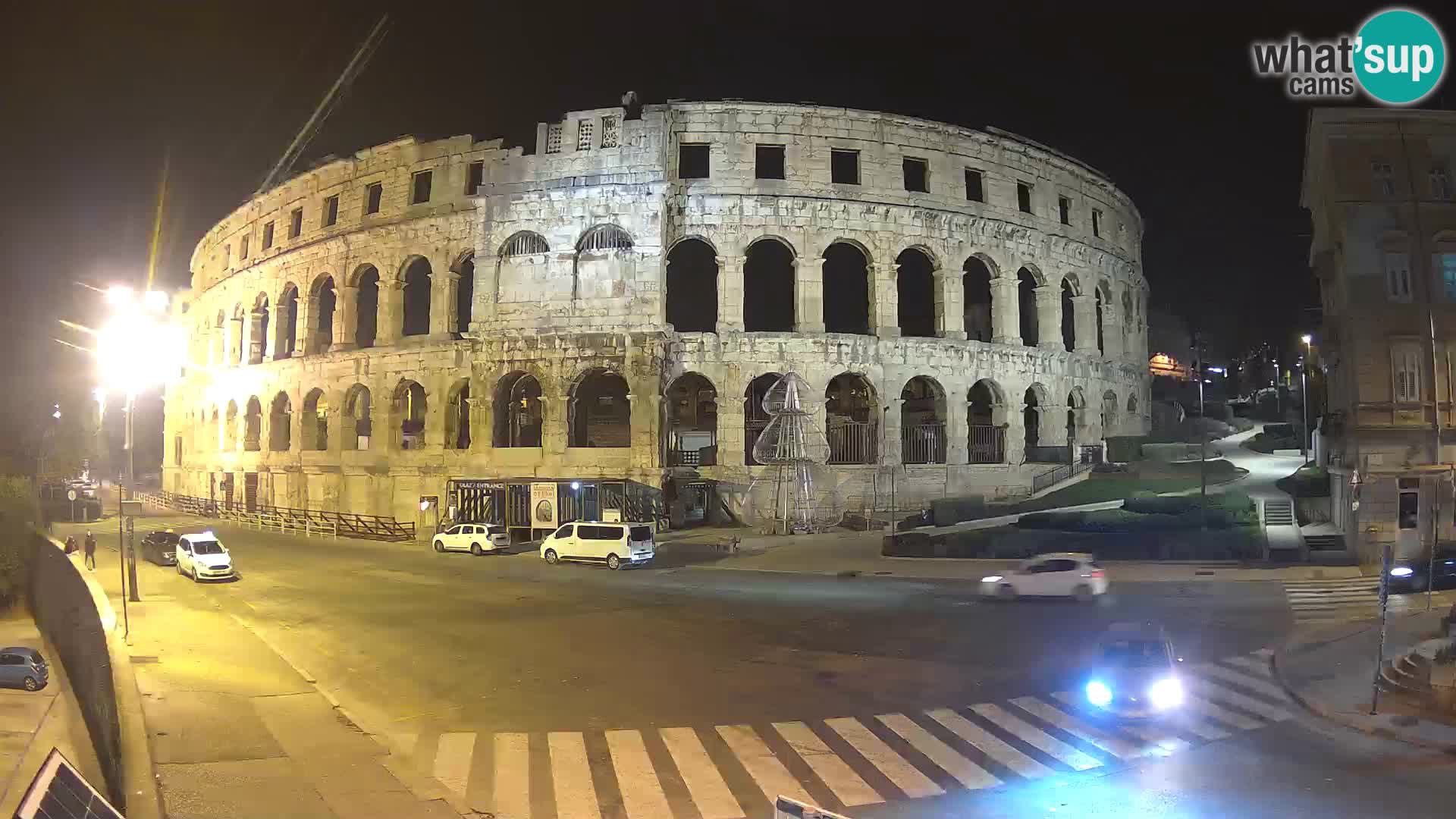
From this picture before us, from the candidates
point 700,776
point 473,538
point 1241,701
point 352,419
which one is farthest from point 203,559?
point 1241,701

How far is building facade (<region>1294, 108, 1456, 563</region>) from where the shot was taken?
29.9m

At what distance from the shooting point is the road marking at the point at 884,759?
9828 mm

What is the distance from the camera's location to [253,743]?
10.8 metres

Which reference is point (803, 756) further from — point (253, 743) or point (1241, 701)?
point (1241, 701)

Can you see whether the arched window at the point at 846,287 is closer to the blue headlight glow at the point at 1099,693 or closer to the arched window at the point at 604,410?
the arched window at the point at 604,410

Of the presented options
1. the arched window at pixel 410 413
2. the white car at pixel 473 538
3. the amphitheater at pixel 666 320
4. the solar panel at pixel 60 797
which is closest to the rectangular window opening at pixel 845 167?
the amphitheater at pixel 666 320

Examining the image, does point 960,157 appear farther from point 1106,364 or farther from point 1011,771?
point 1011,771

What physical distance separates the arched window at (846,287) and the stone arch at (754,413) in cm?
1073

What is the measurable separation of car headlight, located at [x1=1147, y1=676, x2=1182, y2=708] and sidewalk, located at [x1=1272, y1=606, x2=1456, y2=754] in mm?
2372

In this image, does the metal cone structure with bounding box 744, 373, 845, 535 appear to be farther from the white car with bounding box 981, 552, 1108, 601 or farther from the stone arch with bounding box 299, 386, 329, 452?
the stone arch with bounding box 299, 386, 329, 452

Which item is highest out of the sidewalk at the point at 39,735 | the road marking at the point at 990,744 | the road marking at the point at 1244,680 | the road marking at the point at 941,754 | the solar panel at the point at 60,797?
the solar panel at the point at 60,797

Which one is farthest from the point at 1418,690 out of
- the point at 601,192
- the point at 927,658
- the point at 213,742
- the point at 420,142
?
the point at 420,142

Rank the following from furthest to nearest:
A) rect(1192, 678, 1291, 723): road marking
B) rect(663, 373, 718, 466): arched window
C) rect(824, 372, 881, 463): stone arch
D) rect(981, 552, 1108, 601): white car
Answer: rect(663, 373, 718, 466): arched window
rect(824, 372, 881, 463): stone arch
rect(981, 552, 1108, 601): white car
rect(1192, 678, 1291, 723): road marking

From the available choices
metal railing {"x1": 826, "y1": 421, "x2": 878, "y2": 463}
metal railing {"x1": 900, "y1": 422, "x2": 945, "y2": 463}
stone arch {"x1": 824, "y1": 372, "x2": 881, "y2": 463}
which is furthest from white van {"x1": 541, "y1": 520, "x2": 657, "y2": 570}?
metal railing {"x1": 900, "y1": 422, "x2": 945, "y2": 463}
